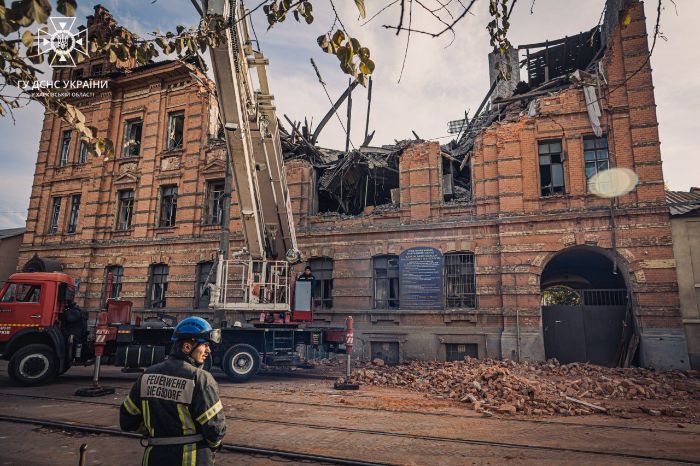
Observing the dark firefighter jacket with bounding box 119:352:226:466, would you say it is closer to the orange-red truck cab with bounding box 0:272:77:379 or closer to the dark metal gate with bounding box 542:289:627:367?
A: the orange-red truck cab with bounding box 0:272:77:379

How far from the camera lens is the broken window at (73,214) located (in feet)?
69.5

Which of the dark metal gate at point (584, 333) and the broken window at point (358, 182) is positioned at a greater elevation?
the broken window at point (358, 182)

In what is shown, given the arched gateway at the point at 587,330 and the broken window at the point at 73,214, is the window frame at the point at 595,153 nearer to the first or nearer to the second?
the arched gateway at the point at 587,330

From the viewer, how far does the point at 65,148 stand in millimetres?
22641

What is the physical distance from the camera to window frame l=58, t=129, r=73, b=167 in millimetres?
22391

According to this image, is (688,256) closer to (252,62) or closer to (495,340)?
(495,340)

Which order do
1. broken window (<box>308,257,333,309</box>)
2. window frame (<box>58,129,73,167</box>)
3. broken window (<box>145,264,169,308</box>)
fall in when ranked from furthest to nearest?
window frame (<box>58,129,73,167</box>)
broken window (<box>145,264,169,308</box>)
broken window (<box>308,257,333,309</box>)

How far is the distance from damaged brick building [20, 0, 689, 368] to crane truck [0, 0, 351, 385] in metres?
4.08

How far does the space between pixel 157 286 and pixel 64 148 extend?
10787 mm

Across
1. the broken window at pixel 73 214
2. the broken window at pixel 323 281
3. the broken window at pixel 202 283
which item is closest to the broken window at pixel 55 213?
the broken window at pixel 73 214

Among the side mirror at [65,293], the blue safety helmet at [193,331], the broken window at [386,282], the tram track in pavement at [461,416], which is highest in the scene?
the broken window at [386,282]

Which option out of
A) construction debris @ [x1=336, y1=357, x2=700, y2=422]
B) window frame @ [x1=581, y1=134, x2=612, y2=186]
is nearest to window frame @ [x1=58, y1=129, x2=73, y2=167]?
construction debris @ [x1=336, y1=357, x2=700, y2=422]

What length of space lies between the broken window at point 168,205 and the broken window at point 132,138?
290 centimetres

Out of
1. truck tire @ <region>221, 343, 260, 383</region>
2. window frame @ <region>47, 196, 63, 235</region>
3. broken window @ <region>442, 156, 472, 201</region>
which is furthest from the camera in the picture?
window frame @ <region>47, 196, 63, 235</region>
